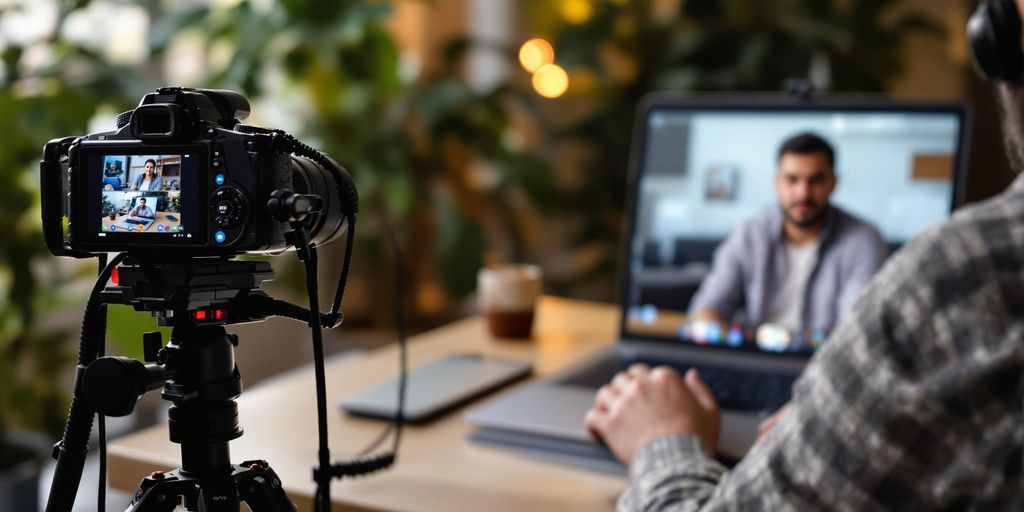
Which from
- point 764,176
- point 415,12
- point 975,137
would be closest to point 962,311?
point 764,176

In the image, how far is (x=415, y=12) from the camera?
3.35 metres

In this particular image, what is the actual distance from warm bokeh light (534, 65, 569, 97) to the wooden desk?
2.46 m

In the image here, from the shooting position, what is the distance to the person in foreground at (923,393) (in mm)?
435

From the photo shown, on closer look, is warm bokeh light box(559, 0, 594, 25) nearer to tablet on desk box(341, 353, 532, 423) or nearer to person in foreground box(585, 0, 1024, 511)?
tablet on desk box(341, 353, 532, 423)

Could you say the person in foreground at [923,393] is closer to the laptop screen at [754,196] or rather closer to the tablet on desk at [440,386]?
the tablet on desk at [440,386]

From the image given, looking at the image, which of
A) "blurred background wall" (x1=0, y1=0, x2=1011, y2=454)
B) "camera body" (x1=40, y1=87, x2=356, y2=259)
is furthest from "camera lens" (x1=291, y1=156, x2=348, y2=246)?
"blurred background wall" (x1=0, y1=0, x2=1011, y2=454)

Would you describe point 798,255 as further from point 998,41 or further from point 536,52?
point 536,52

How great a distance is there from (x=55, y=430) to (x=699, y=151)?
1.57 metres

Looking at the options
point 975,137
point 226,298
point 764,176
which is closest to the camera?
point 226,298

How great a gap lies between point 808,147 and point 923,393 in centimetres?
73

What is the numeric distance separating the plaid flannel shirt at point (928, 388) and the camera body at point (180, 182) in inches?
13.2

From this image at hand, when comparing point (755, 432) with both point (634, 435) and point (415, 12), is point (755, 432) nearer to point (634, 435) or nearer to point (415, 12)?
point (634, 435)

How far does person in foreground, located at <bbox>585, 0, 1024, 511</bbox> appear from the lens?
0.44m

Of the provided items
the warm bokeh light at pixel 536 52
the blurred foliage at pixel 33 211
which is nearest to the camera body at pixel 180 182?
the blurred foliage at pixel 33 211
